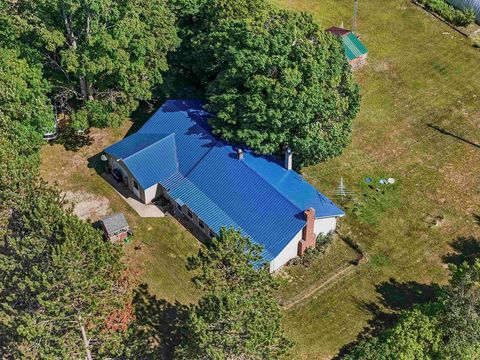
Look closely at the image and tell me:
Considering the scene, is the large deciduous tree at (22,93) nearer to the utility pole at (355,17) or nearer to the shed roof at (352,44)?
the shed roof at (352,44)

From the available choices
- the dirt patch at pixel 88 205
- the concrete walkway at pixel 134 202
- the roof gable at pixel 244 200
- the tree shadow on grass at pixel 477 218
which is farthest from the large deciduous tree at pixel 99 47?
the tree shadow on grass at pixel 477 218

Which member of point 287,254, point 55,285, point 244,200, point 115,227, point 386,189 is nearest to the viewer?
point 55,285

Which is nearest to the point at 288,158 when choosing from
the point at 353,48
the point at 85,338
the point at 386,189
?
the point at 386,189

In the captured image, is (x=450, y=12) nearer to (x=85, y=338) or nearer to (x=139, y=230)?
(x=139, y=230)

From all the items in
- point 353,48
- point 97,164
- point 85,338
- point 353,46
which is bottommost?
point 97,164

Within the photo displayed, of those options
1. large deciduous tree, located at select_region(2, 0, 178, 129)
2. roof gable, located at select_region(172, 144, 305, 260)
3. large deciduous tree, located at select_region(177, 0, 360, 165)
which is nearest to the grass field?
roof gable, located at select_region(172, 144, 305, 260)

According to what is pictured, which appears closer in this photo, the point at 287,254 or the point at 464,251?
the point at 287,254

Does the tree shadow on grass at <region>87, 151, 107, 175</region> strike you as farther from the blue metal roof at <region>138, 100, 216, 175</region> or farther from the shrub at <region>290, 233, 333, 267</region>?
the shrub at <region>290, 233, 333, 267</region>
